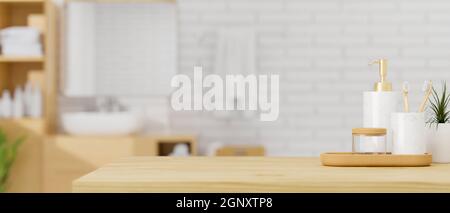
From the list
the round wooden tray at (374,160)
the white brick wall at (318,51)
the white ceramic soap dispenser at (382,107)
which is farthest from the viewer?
the white brick wall at (318,51)

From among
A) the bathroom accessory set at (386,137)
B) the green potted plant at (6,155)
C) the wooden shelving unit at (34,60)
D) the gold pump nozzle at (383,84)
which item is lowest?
the green potted plant at (6,155)

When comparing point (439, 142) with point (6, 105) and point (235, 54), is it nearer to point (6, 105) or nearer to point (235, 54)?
point (235, 54)

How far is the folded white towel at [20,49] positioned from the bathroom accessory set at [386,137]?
117 inches

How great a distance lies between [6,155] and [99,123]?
0.60 meters

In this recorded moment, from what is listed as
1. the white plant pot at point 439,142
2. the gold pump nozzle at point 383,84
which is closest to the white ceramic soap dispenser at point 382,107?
the gold pump nozzle at point 383,84

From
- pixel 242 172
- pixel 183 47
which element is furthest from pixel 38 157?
pixel 242 172

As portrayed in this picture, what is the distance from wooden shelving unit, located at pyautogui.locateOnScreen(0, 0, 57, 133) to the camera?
420cm

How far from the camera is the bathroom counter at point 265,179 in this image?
49.9 inches

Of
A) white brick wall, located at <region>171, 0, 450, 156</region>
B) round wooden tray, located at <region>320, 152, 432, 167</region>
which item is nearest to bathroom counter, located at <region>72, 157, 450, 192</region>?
round wooden tray, located at <region>320, 152, 432, 167</region>

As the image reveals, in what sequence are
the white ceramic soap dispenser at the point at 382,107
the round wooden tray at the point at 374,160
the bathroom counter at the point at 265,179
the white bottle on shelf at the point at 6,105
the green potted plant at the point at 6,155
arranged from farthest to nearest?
the white bottle on shelf at the point at 6,105, the green potted plant at the point at 6,155, the white ceramic soap dispenser at the point at 382,107, the round wooden tray at the point at 374,160, the bathroom counter at the point at 265,179

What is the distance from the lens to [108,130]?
159 inches

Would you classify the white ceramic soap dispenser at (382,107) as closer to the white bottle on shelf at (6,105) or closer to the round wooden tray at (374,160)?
the round wooden tray at (374,160)

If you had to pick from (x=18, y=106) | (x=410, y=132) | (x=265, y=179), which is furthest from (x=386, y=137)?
(x=18, y=106)
